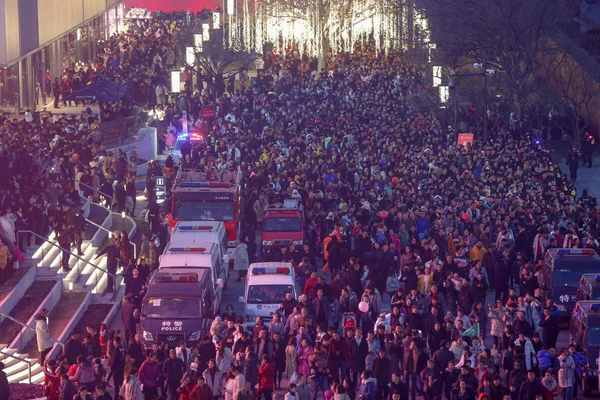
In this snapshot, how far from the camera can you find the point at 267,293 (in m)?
29.6

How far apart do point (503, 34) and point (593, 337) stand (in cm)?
3693

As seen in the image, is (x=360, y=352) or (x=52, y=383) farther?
(x=360, y=352)

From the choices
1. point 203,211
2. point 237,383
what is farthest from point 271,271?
point 237,383

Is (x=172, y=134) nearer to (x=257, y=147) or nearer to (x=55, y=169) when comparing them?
(x=257, y=147)

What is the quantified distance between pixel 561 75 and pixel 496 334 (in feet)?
124

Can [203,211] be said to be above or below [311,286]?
above

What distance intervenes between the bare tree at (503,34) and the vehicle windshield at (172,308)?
32615 millimetres

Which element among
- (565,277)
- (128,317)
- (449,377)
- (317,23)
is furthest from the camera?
(317,23)

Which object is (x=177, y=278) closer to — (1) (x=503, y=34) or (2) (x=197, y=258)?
(2) (x=197, y=258)

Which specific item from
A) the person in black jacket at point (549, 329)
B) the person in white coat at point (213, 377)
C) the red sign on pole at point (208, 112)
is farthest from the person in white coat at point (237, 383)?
the red sign on pole at point (208, 112)

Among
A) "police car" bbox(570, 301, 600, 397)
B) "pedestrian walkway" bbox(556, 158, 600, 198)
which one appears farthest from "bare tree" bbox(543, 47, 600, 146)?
"police car" bbox(570, 301, 600, 397)

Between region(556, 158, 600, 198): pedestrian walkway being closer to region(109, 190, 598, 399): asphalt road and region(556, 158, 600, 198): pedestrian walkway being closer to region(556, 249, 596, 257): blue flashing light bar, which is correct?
region(109, 190, 598, 399): asphalt road

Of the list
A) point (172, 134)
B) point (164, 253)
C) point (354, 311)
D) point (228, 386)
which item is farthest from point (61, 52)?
point (228, 386)

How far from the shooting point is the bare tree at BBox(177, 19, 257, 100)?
64438 millimetres
